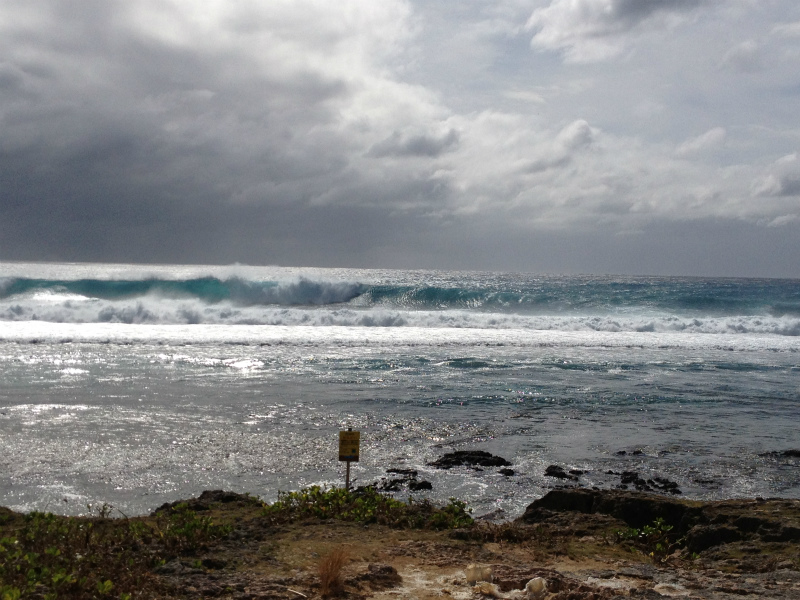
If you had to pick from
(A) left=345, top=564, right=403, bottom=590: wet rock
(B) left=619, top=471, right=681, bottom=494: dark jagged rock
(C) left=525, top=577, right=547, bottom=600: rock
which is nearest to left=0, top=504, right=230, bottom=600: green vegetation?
(A) left=345, top=564, right=403, bottom=590: wet rock

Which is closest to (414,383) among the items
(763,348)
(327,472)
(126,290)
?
(327,472)

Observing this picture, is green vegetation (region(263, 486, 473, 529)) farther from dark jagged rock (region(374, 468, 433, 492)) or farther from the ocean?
dark jagged rock (region(374, 468, 433, 492))

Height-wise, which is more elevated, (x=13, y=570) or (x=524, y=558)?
(x=13, y=570)

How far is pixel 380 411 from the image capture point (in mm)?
11000

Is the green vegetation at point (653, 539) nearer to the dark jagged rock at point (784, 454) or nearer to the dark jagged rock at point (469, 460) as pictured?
the dark jagged rock at point (469, 460)

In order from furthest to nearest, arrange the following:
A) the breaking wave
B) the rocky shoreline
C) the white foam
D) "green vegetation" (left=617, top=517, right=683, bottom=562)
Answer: the breaking wave, the white foam, "green vegetation" (left=617, top=517, right=683, bottom=562), the rocky shoreline

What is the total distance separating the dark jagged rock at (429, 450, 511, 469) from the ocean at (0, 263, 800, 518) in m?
0.14

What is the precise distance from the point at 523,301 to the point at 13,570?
45.3m

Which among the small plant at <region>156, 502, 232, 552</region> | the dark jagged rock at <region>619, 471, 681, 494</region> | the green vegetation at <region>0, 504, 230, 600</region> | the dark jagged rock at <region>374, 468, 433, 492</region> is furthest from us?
the dark jagged rock at <region>619, 471, 681, 494</region>

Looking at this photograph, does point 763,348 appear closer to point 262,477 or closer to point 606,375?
point 606,375

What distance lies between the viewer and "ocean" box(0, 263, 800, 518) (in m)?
7.49

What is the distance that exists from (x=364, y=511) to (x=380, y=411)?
5.26m

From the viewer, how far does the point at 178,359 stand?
16.4 metres

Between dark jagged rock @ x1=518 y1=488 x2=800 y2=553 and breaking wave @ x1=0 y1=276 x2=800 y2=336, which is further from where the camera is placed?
breaking wave @ x1=0 y1=276 x2=800 y2=336
